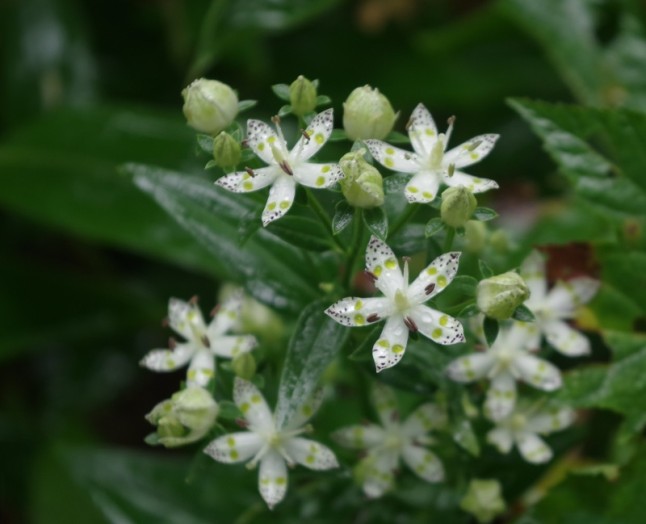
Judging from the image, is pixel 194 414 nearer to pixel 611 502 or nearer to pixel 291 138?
pixel 611 502

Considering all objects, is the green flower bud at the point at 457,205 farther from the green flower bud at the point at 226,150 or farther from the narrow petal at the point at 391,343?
the green flower bud at the point at 226,150

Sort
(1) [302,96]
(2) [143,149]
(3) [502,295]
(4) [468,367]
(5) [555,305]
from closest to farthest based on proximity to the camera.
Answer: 1. (3) [502,295]
2. (1) [302,96]
3. (4) [468,367]
4. (5) [555,305]
5. (2) [143,149]

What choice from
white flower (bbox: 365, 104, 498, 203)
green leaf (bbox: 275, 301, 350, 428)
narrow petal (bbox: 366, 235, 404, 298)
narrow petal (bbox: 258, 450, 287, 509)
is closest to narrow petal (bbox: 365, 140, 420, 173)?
white flower (bbox: 365, 104, 498, 203)

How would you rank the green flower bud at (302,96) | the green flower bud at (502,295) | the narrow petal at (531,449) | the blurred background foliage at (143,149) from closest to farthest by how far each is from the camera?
1. the green flower bud at (502,295)
2. the green flower bud at (302,96)
3. the narrow petal at (531,449)
4. the blurred background foliage at (143,149)

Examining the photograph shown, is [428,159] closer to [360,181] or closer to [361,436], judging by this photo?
[360,181]

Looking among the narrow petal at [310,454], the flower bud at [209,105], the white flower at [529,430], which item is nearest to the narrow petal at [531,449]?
the white flower at [529,430]

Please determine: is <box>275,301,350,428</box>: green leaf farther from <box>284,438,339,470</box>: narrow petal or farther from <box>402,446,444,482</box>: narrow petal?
<box>402,446,444,482</box>: narrow petal

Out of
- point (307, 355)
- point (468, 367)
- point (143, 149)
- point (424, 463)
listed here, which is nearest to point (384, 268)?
point (307, 355)
